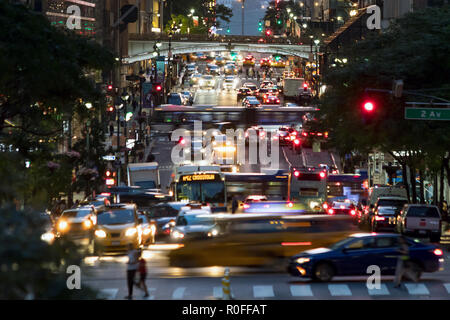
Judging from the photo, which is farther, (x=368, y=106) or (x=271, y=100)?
(x=271, y=100)

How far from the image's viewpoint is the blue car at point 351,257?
24547 mm

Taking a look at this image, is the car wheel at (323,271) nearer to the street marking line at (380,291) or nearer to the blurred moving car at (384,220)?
the street marking line at (380,291)

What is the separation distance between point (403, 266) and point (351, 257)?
139 cm

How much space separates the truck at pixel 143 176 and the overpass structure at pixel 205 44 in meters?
65.6

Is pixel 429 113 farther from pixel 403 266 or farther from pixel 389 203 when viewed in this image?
pixel 389 203

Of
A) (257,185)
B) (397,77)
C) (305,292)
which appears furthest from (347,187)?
(305,292)

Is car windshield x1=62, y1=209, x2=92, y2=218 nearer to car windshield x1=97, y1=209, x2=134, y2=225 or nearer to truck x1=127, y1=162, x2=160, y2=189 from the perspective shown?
car windshield x1=97, y1=209, x2=134, y2=225

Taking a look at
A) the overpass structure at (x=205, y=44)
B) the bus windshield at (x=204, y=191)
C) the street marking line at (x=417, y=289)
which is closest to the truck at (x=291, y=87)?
the overpass structure at (x=205, y=44)

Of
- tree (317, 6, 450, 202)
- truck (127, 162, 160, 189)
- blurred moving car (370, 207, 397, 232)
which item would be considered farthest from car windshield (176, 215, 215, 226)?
truck (127, 162, 160, 189)

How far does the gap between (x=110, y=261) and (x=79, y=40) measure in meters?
7.81

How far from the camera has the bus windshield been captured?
43312 millimetres

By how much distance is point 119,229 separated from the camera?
1320 inches

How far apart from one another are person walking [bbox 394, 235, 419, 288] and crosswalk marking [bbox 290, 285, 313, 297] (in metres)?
2.26

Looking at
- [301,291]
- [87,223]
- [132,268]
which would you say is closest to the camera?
[132,268]
